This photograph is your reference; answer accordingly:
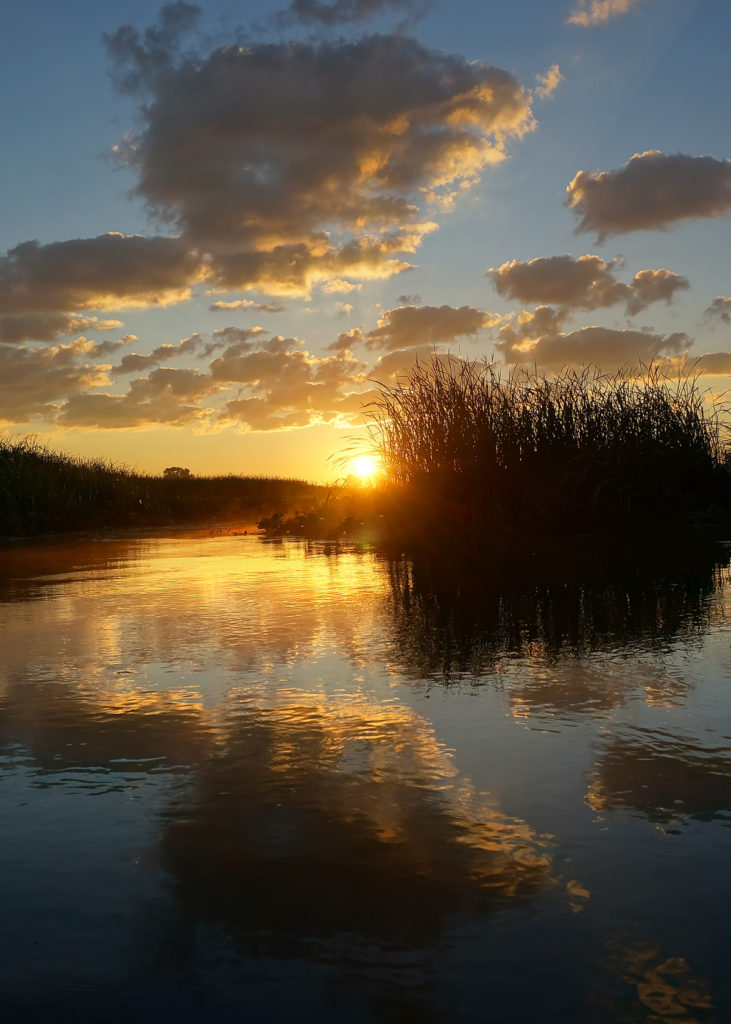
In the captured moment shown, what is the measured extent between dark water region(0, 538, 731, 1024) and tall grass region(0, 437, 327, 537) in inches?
503

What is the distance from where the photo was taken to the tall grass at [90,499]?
1653cm

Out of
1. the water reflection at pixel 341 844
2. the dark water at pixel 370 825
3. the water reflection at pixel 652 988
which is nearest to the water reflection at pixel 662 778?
the dark water at pixel 370 825

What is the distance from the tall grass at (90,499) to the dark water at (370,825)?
12.8 m

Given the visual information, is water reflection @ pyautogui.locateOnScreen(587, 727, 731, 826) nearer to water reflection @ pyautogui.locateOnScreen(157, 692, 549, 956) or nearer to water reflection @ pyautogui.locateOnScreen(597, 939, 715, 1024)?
water reflection @ pyautogui.locateOnScreen(157, 692, 549, 956)

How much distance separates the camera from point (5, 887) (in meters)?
1.77

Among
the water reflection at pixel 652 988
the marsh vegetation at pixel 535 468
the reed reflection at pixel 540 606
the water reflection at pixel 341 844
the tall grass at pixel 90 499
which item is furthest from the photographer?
the tall grass at pixel 90 499

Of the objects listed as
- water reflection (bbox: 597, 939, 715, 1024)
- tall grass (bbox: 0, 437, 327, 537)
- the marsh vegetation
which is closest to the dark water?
water reflection (bbox: 597, 939, 715, 1024)

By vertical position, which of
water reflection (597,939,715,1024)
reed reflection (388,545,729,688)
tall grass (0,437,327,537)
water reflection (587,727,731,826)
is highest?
tall grass (0,437,327,537)

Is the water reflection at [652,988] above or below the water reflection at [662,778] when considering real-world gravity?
below

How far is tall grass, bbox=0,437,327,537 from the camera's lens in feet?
54.2

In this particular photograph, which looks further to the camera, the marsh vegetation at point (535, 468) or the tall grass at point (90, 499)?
the tall grass at point (90, 499)

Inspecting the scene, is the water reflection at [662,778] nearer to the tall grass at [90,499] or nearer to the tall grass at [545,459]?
the tall grass at [545,459]

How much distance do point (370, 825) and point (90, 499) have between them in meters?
17.1

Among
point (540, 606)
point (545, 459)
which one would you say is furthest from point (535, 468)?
point (540, 606)
